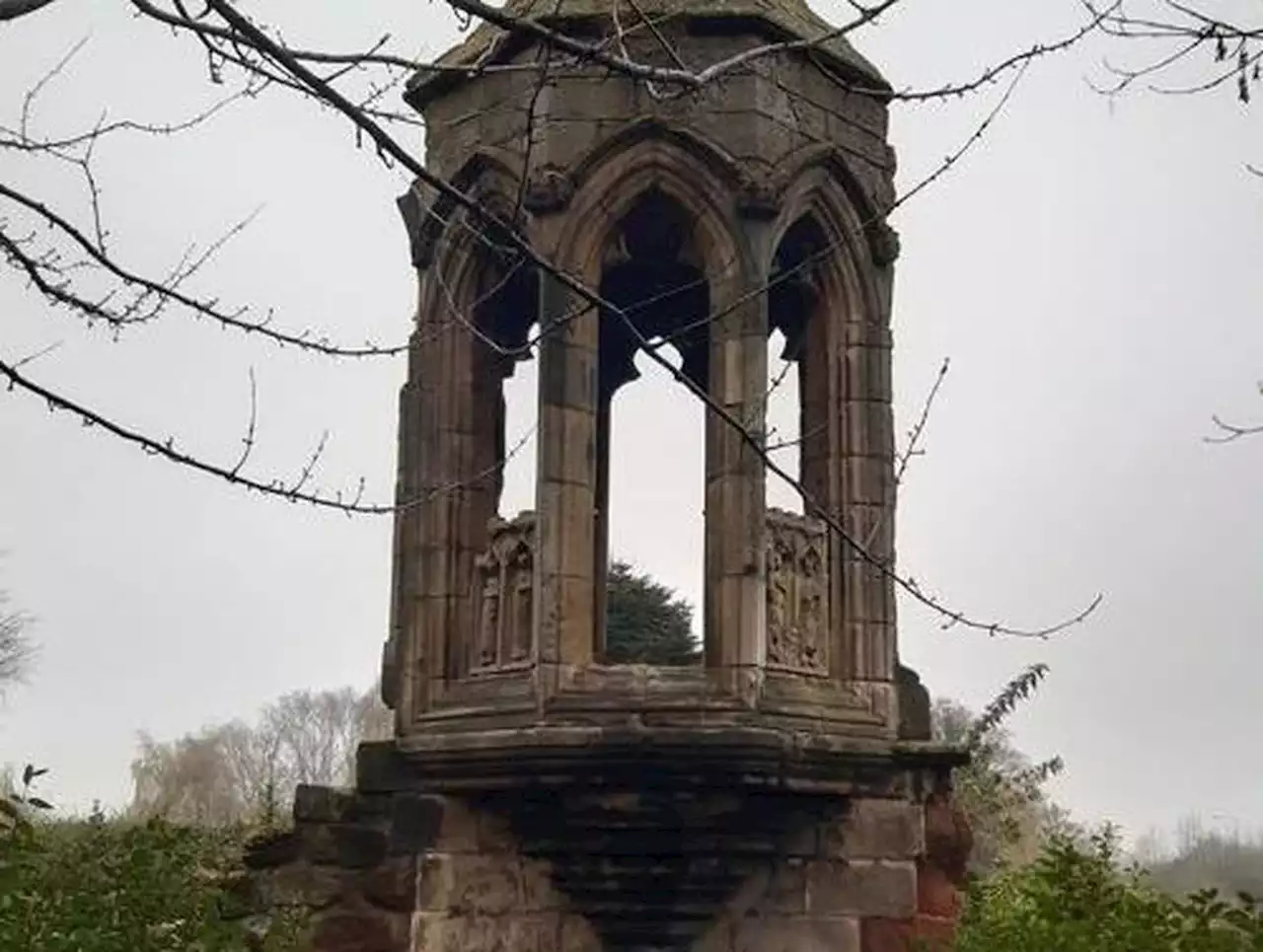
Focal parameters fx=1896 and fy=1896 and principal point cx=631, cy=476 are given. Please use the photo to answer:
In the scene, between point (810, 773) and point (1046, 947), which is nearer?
point (1046, 947)

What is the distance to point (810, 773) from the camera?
697 centimetres

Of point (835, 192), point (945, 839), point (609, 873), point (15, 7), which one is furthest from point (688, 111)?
point (15, 7)

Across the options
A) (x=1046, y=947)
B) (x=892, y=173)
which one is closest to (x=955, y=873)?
(x=1046, y=947)

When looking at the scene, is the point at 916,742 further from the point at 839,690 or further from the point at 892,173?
the point at 892,173

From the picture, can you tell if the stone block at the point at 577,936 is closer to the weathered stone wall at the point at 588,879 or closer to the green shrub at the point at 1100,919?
the weathered stone wall at the point at 588,879

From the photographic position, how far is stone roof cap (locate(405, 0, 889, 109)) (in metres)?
7.17

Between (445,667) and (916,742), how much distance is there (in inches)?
75.1

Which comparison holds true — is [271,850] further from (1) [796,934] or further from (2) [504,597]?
(1) [796,934]

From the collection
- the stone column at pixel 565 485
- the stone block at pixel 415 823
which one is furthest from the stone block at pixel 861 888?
the stone block at pixel 415 823

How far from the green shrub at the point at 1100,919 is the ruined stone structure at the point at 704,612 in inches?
38.1

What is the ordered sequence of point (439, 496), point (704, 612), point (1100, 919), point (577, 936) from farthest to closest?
point (439, 496)
point (577, 936)
point (704, 612)
point (1100, 919)

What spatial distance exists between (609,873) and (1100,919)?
2.05 m

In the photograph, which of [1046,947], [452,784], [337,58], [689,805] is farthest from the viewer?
[452,784]

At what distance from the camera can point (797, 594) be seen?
24.1 ft
